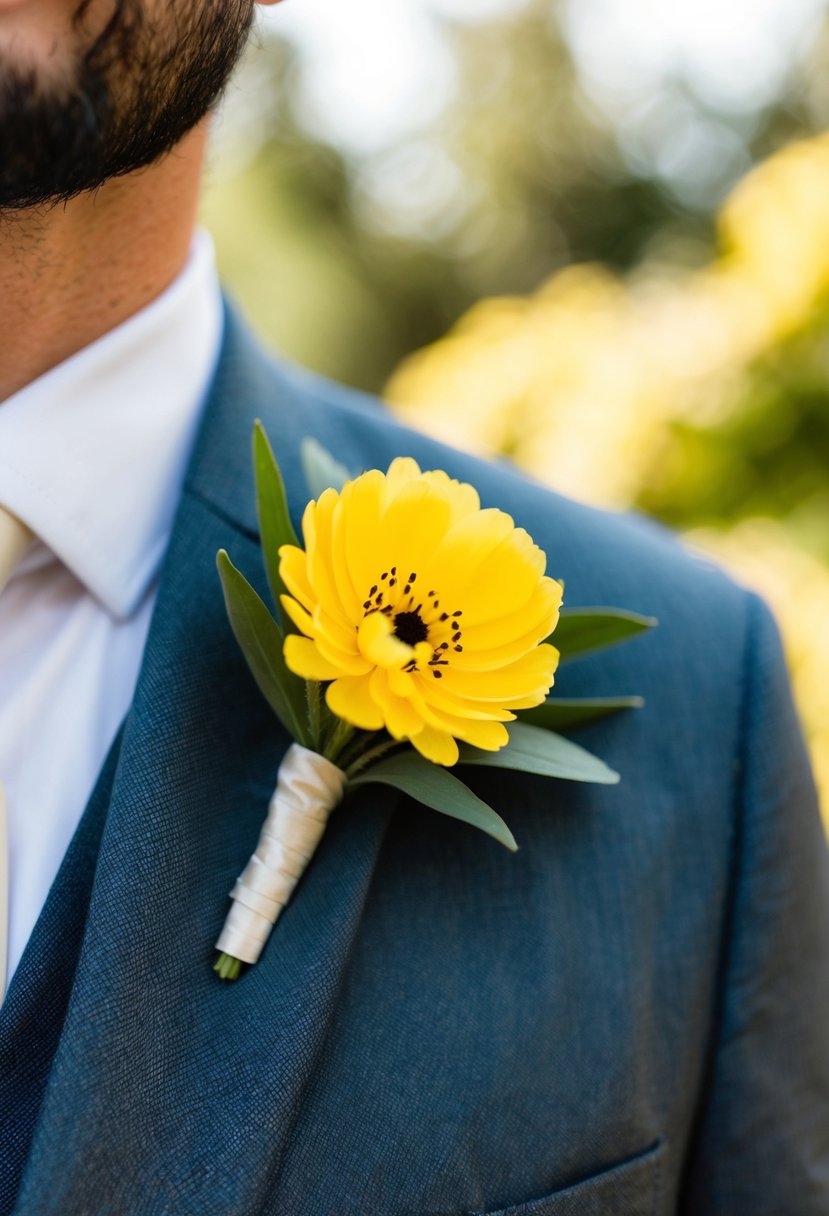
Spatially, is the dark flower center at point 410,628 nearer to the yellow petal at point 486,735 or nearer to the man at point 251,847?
the yellow petal at point 486,735

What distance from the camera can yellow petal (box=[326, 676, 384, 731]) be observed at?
0.73m

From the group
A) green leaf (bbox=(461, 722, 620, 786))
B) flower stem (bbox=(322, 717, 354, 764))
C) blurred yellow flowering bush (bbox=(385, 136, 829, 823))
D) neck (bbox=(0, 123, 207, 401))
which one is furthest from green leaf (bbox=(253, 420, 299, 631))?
blurred yellow flowering bush (bbox=(385, 136, 829, 823))

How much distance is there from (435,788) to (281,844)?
6.0 inches

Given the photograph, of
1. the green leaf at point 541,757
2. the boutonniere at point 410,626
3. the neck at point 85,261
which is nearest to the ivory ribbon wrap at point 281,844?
the boutonniere at point 410,626

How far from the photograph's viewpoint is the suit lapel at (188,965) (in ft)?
2.60

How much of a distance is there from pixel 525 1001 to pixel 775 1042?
0.32 meters

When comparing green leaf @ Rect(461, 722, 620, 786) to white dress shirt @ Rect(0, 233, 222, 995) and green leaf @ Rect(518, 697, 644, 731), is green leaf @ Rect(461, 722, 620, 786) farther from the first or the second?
white dress shirt @ Rect(0, 233, 222, 995)

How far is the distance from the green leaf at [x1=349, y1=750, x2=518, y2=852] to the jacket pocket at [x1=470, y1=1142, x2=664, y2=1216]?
0.37 meters

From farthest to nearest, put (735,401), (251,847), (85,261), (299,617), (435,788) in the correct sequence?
1. (735,401)
2. (85,261)
3. (251,847)
4. (435,788)
5. (299,617)

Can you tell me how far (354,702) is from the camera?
2.41 ft

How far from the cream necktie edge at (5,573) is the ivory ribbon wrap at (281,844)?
6.7 inches

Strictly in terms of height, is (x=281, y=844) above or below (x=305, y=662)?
below

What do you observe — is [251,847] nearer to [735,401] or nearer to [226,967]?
[226,967]

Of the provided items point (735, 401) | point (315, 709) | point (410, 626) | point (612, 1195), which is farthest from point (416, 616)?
point (735, 401)
